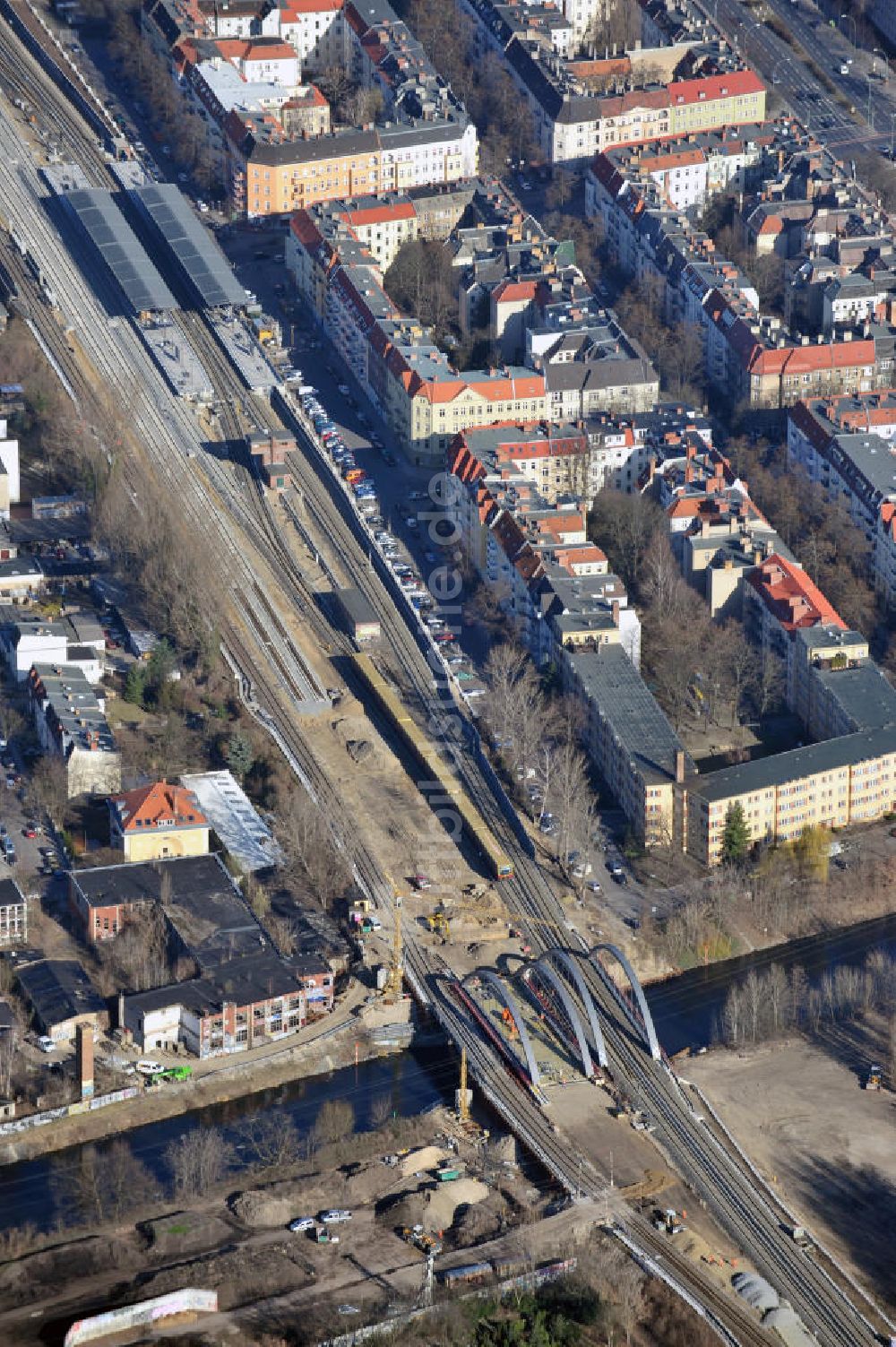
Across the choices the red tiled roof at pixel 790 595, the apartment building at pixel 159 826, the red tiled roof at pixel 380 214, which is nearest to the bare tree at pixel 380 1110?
the apartment building at pixel 159 826

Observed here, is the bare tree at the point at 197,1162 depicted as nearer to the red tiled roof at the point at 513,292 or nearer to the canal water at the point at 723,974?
the canal water at the point at 723,974

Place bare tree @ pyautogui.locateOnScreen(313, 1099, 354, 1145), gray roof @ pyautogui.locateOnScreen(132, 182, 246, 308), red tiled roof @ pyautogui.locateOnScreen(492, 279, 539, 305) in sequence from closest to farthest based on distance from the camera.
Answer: bare tree @ pyautogui.locateOnScreen(313, 1099, 354, 1145) < red tiled roof @ pyautogui.locateOnScreen(492, 279, 539, 305) < gray roof @ pyautogui.locateOnScreen(132, 182, 246, 308)

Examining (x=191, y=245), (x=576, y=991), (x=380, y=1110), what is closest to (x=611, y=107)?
(x=191, y=245)

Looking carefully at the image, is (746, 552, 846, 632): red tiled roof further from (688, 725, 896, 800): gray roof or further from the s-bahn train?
the s-bahn train

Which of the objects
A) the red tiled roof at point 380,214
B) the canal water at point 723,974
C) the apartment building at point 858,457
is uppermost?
the red tiled roof at point 380,214

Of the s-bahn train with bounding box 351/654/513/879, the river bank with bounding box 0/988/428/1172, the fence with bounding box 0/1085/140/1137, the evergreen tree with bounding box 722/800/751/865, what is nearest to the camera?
the fence with bounding box 0/1085/140/1137

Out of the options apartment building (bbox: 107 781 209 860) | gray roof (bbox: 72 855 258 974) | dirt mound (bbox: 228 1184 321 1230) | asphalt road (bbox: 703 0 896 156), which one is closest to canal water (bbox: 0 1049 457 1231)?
dirt mound (bbox: 228 1184 321 1230)
